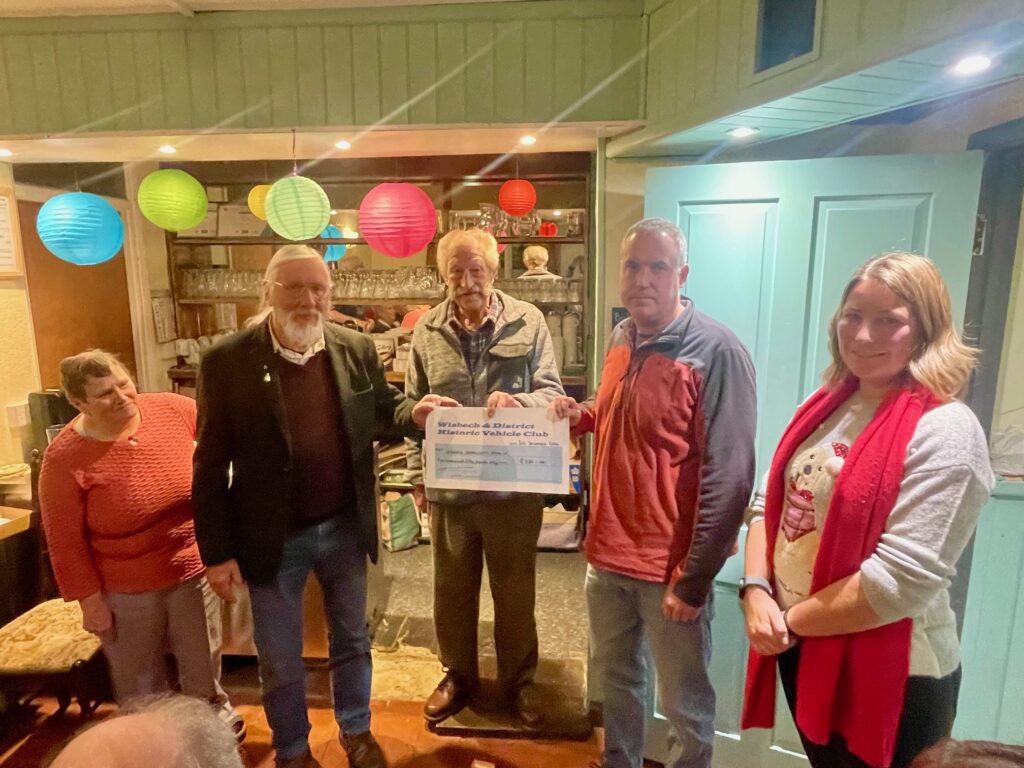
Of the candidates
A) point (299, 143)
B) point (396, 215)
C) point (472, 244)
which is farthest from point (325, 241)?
point (472, 244)

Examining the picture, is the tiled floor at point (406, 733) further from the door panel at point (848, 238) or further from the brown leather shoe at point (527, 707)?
the door panel at point (848, 238)

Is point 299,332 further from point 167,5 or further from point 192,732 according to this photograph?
point 167,5

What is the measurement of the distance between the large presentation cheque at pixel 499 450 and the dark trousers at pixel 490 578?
0.17 m

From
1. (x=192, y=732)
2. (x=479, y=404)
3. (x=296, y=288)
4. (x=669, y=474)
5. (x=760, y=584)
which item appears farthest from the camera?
(x=479, y=404)

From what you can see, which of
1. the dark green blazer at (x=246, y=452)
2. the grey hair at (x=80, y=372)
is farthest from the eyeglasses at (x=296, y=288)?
the grey hair at (x=80, y=372)

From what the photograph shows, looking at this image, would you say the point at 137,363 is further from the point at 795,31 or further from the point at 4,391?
the point at 795,31

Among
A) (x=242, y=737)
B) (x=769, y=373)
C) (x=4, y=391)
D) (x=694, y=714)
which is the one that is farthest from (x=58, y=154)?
(x=694, y=714)

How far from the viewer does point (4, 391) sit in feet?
8.86

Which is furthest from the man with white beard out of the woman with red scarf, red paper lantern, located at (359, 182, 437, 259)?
the woman with red scarf

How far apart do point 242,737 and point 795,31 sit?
2646 millimetres

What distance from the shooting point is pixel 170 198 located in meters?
2.41

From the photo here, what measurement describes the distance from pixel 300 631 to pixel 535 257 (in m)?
2.45

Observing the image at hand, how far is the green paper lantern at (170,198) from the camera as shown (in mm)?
2393

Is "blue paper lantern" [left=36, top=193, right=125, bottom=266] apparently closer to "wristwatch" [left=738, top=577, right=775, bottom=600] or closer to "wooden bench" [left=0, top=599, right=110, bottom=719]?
"wooden bench" [left=0, top=599, right=110, bottom=719]
